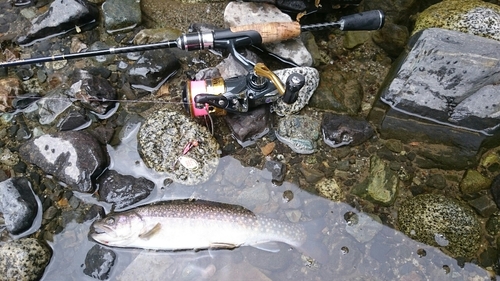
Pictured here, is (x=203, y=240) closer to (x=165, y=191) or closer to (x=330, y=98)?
(x=165, y=191)

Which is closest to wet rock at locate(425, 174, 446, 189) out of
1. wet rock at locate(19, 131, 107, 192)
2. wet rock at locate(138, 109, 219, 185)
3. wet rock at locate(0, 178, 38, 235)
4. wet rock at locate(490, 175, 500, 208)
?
wet rock at locate(490, 175, 500, 208)

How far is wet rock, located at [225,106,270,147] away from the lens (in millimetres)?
3967

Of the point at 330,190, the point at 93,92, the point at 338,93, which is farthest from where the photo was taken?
the point at 338,93

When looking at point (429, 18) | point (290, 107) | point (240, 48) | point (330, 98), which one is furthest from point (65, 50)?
point (429, 18)

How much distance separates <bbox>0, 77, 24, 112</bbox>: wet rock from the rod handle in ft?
10.3

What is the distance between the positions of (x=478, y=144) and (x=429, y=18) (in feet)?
4.40

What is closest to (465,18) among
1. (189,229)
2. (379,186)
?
(379,186)

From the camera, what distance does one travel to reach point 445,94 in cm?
379

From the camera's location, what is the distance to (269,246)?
143 inches

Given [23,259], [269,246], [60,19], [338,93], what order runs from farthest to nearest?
[60,19], [338,93], [269,246], [23,259]

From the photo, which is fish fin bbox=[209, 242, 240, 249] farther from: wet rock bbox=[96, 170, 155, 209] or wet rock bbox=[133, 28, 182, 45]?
wet rock bbox=[133, 28, 182, 45]

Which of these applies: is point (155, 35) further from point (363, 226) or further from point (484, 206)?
point (484, 206)

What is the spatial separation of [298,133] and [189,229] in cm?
136

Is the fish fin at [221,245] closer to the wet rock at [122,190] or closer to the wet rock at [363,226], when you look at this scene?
the wet rock at [122,190]
